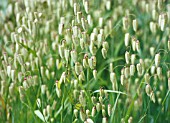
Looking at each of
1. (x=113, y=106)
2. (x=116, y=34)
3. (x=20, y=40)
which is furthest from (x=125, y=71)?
(x=116, y=34)

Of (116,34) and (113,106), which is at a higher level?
(116,34)

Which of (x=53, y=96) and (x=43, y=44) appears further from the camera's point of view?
(x=43, y=44)

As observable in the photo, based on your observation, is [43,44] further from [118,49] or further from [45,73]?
[118,49]

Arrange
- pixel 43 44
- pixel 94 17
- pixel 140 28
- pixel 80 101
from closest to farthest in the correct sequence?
1. pixel 80 101
2. pixel 43 44
3. pixel 94 17
4. pixel 140 28

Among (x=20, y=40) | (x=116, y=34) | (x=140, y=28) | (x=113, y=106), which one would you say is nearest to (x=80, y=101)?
(x=113, y=106)

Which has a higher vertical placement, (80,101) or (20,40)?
(20,40)

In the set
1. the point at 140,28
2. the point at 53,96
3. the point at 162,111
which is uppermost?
the point at 140,28

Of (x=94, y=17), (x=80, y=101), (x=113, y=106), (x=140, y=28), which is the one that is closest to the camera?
(x=80, y=101)

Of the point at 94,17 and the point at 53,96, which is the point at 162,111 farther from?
the point at 94,17

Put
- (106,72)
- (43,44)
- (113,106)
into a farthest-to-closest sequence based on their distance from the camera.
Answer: (106,72) → (43,44) → (113,106)
